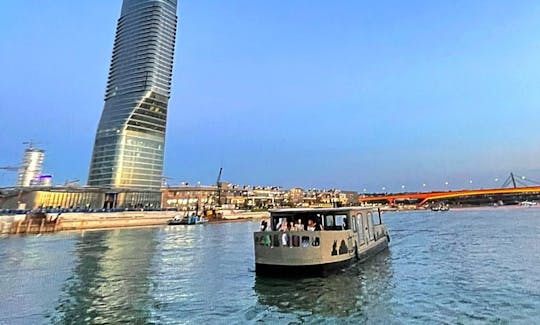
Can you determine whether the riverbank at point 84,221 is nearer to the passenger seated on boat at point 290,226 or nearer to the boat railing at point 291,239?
the passenger seated on boat at point 290,226

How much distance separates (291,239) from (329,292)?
443 centimetres

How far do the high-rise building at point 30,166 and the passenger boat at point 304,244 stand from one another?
7431 inches

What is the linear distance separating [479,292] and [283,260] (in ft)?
34.5

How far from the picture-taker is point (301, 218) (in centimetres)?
2666

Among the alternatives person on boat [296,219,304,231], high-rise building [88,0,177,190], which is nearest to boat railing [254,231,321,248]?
person on boat [296,219,304,231]

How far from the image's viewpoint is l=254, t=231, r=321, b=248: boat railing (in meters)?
22.2

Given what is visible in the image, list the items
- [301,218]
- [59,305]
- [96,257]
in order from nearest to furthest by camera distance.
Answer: [59,305], [301,218], [96,257]

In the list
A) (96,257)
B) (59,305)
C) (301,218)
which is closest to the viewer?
(59,305)

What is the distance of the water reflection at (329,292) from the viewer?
16.2 m

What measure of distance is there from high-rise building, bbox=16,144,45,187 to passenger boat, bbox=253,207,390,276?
619 feet

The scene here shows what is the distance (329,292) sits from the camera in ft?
62.5

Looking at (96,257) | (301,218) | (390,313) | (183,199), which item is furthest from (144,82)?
(390,313)

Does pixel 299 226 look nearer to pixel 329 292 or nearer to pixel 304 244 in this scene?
pixel 304 244

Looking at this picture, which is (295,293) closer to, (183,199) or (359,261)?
(359,261)
